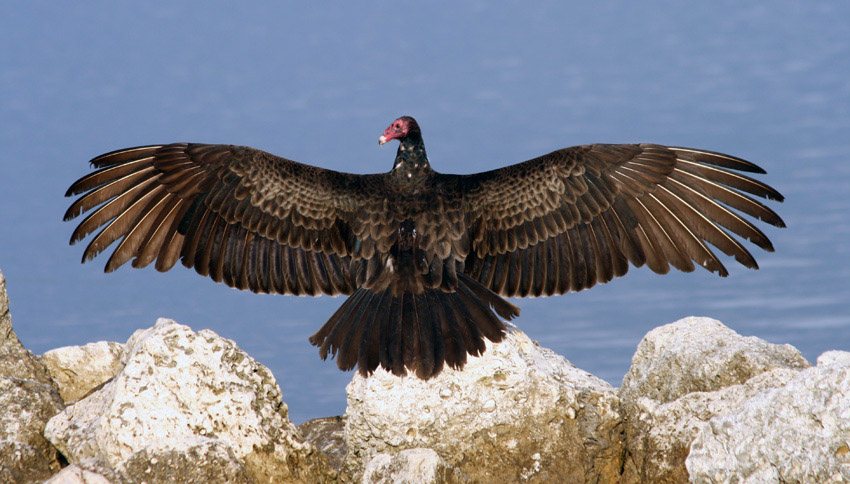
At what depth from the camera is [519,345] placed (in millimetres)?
4723

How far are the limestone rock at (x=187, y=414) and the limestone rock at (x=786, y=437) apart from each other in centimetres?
192

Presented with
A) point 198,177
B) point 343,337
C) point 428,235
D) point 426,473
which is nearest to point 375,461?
point 426,473

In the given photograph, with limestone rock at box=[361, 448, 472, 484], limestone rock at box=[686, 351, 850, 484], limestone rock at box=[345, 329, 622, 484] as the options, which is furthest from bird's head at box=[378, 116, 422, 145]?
limestone rock at box=[686, 351, 850, 484]

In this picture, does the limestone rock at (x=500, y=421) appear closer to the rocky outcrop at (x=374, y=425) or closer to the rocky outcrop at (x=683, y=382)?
the rocky outcrop at (x=374, y=425)

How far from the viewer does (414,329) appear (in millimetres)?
4789

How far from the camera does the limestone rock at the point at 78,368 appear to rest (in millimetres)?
5934

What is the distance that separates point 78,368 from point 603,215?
11.5ft

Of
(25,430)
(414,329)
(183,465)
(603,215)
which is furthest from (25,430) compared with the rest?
(603,215)

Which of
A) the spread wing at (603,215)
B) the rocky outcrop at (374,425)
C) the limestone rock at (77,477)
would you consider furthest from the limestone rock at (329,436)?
the limestone rock at (77,477)

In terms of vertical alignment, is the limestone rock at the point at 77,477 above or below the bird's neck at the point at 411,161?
below

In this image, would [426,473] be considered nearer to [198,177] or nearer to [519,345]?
[519,345]

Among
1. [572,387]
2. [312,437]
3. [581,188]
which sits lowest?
[312,437]

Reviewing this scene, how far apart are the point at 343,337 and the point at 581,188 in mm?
1828

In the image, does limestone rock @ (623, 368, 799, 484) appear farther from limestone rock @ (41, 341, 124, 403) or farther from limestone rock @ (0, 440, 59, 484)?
limestone rock @ (41, 341, 124, 403)
